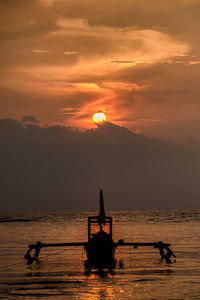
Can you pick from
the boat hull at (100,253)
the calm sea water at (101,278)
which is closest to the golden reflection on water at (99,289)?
the calm sea water at (101,278)

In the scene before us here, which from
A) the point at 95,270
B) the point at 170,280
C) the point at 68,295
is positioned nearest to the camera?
the point at 68,295

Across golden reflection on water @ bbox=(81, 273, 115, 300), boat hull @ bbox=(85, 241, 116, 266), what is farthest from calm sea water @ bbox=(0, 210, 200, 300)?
boat hull @ bbox=(85, 241, 116, 266)

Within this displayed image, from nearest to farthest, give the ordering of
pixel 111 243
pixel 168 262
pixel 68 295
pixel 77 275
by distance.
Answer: pixel 68 295
pixel 77 275
pixel 111 243
pixel 168 262

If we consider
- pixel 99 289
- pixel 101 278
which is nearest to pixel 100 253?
pixel 101 278

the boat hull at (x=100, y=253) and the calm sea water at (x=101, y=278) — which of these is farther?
the boat hull at (x=100, y=253)

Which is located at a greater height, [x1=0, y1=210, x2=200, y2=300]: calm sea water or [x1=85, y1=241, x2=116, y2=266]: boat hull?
[x1=85, y1=241, x2=116, y2=266]: boat hull

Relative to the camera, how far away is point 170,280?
1578 inches

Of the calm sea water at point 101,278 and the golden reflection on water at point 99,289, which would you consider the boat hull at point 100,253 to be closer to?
the calm sea water at point 101,278

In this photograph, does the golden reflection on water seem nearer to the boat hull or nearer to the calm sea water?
the calm sea water

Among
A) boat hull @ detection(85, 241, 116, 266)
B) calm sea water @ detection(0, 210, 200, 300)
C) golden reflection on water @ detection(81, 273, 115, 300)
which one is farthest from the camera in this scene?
boat hull @ detection(85, 241, 116, 266)

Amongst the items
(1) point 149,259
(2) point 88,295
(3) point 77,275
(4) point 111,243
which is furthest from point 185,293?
(1) point 149,259

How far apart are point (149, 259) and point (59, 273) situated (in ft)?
48.3

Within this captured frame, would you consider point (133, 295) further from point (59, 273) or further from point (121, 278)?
point (59, 273)

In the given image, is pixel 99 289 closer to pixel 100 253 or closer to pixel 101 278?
pixel 101 278
